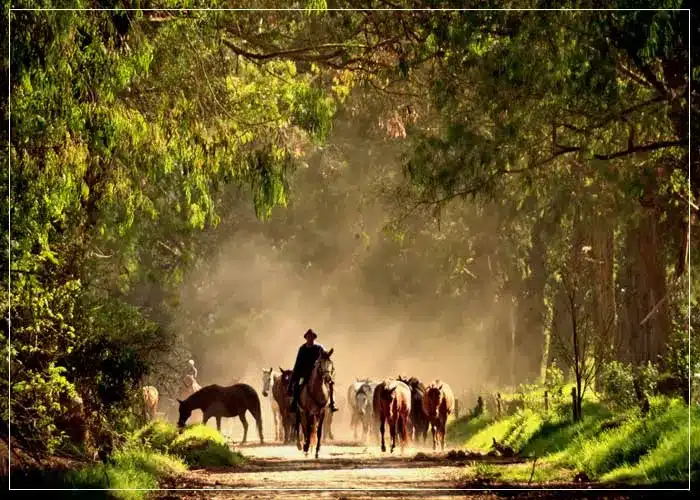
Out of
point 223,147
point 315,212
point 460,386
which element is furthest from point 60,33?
point 460,386

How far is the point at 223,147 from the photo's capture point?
48.3ft

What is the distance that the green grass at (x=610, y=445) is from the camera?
14188 millimetres

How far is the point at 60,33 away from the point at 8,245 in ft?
6.95

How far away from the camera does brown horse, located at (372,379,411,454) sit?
2614cm

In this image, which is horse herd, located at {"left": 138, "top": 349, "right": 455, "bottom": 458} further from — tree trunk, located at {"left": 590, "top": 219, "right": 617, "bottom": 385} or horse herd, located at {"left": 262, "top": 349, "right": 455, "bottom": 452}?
tree trunk, located at {"left": 590, "top": 219, "right": 617, "bottom": 385}

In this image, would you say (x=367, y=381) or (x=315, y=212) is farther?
(x=315, y=212)

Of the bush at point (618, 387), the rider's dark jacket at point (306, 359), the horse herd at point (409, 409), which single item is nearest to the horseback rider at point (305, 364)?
the rider's dark jacket at point (306, 359)

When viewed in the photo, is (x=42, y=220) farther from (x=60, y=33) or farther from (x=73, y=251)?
(x=73, y=251)

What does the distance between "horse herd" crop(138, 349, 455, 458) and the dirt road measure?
109 cm

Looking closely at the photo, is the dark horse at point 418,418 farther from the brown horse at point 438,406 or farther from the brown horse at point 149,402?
the brown horse at point 149,402

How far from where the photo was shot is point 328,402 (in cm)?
2609

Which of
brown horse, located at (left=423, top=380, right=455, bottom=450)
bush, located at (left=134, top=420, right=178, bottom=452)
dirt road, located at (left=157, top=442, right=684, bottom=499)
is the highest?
brown horse, located at (left=423, top=380, right=455, bottom=450)

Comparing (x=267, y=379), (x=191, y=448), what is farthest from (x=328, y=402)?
(x=267, y=379)

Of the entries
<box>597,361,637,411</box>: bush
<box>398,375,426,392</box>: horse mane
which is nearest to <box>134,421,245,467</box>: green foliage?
<box>398,375,426,392</box>: horse mane
